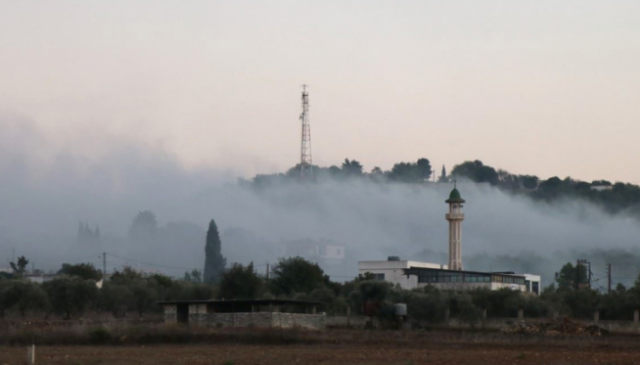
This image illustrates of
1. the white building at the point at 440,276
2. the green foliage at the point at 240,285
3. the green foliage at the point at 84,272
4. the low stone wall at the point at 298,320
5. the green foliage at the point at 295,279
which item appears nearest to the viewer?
the low stone wall at the point at 298,320

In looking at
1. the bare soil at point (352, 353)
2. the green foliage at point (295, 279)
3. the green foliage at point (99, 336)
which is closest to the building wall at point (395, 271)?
the green foliage at point (295, 279)

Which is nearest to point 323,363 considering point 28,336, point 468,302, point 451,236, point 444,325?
point 28,336


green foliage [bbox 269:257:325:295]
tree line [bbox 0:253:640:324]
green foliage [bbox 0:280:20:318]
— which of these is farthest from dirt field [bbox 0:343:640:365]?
green foliage [bbox 269:257:325:295]

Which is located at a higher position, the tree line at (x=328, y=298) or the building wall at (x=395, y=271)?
the building wall at (x=395, y=271)

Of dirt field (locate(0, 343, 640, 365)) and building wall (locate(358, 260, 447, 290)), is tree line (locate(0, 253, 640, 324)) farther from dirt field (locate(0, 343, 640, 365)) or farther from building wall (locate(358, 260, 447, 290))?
dirt field (locate(0, 343, 640, 365))

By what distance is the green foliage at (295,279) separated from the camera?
134 metres

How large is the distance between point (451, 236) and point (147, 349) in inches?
4013

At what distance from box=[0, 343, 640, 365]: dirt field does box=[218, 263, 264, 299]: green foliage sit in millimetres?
53311

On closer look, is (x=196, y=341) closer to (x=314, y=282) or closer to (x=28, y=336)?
(x=28, y=336)

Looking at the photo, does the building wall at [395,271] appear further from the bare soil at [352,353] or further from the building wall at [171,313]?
the bare soil at [352,353]

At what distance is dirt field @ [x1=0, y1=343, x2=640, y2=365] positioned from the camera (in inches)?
2183

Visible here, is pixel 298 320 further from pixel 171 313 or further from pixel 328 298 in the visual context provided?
pixel 328 298

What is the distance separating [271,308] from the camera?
285ft

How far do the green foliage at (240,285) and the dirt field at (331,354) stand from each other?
53311 millimetres
